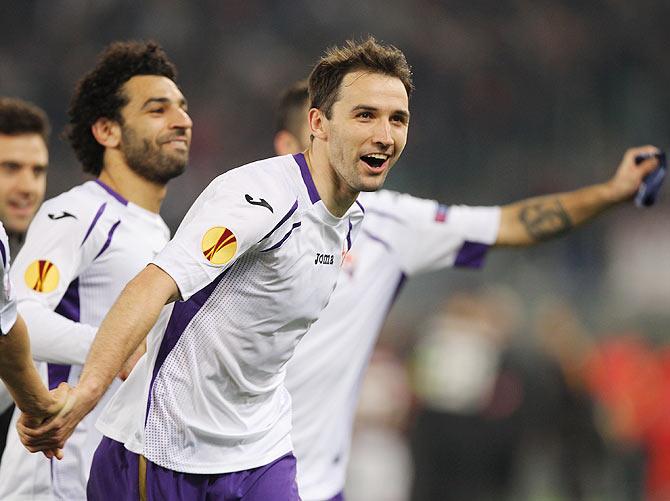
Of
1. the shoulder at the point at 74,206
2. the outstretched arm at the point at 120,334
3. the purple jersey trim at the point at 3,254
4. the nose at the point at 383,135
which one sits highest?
the nose at the point at 383,135

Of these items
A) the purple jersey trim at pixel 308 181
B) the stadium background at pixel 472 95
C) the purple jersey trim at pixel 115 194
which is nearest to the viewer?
the purple jersey trim at pixel 308 181

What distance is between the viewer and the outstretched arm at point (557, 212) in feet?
19.0

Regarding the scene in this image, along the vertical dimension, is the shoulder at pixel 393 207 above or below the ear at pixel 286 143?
below

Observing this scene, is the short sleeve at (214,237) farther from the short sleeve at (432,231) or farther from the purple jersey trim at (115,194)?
the short sleeve at (432,231)

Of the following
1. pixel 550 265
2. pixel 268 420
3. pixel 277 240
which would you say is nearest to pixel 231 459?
pixel 268 420

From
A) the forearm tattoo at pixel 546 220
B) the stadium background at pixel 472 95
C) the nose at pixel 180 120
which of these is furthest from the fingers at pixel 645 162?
the stadium background at pixel 472 95

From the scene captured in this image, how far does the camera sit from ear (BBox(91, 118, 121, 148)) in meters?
5.12

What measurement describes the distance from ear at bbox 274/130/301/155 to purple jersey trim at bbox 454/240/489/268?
36.7 inches

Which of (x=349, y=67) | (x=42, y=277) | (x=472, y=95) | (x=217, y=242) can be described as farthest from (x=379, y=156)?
(x=472, y=95)

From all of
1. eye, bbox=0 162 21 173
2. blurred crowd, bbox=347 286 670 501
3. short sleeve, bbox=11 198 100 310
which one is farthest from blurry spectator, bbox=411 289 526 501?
short sleeve, bbox=11 198 100 310

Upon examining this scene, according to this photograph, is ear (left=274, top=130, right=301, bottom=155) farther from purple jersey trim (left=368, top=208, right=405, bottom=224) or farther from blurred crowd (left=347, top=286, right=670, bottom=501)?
blurred crowd (left=347, top=286, right=670, bottom=501)

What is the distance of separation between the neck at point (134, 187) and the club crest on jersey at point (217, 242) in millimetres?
1445

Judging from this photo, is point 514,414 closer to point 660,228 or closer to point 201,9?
point 660,228

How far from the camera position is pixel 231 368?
13.0ft
